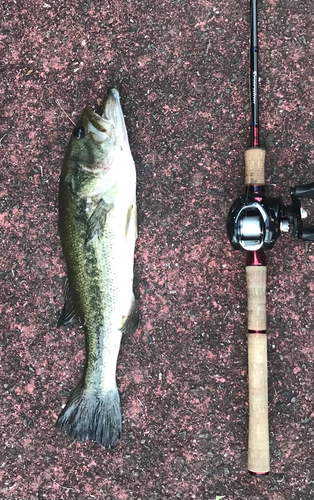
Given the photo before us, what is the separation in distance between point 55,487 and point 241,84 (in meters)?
2.55

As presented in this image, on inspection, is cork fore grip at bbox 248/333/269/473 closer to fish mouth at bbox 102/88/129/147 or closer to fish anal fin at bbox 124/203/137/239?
fish anal fin at bbox 124/203/137/239

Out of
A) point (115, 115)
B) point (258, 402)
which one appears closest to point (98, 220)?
point (115, 115)

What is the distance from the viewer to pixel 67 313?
237 cm

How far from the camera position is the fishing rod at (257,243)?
6.75 feet

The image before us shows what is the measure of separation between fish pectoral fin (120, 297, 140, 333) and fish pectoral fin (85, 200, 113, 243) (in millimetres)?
447

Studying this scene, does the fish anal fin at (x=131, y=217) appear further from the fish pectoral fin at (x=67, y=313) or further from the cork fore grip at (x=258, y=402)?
the cork fore grip at (x=258, y=402)

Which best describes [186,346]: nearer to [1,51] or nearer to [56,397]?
[56,397]

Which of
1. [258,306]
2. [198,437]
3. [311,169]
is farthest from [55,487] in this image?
[311,169]

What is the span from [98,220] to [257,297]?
35.4 inches

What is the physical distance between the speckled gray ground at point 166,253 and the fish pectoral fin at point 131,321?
11 cm

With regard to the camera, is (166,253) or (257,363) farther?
(166,253)

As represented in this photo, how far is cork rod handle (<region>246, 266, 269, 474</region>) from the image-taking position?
2.15 meters

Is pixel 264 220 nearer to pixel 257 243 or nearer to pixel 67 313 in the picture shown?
pixel 257 243

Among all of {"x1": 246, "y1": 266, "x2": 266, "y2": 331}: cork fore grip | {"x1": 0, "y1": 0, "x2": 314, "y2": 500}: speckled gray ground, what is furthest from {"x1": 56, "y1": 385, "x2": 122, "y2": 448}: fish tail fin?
{"x1": 246, "y1": 266, "x2": 266, "y2": 331}: cork fore grip
